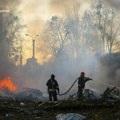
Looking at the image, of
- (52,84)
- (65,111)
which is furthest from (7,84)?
(65,111)

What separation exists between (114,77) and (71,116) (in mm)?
22720

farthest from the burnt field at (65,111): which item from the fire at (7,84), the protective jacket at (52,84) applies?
the fire at (7,84)

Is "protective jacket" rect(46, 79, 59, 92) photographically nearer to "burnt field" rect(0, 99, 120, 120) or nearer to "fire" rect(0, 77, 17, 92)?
"burnt field" rect(0, 99, 120, 120)

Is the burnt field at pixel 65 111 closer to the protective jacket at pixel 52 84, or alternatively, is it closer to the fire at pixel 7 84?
the protective jacket at pixel 52 84

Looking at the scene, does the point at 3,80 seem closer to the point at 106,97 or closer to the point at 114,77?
the point at 114,77

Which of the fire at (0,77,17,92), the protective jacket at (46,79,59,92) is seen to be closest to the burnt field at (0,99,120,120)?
the protective jacket at (46,79,59,92)

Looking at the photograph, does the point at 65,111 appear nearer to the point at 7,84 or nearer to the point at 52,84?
the point at 52,84

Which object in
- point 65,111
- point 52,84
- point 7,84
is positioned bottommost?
point 65,111

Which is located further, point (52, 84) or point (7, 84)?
point (7, 84)

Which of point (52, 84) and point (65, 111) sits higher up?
point (52, 84)

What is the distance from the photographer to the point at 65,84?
40.9 m

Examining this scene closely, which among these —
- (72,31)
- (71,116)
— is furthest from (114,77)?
(72,31)

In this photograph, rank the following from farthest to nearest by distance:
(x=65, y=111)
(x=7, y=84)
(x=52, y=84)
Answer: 1. (x=7, y=84)
2. (x=52, y=84)
3. (x=65, y=111)

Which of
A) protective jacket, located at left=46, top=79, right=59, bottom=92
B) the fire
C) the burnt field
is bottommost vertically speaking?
the burnt field
